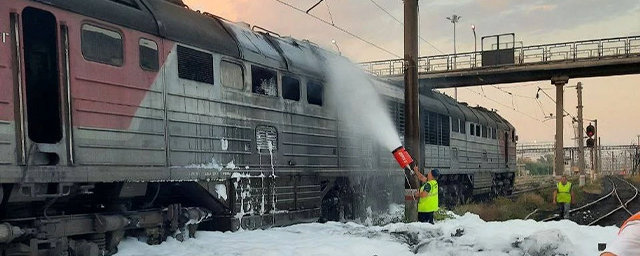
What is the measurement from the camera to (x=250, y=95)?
929cm

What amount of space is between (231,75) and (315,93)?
8.28 feet

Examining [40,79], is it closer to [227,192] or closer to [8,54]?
[8,54]

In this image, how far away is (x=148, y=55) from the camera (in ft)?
24.5

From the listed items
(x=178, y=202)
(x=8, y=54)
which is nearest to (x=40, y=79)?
(x=8, y=54)

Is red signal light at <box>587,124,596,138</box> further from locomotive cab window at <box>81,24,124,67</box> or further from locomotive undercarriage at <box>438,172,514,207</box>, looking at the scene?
locomotive cab window at <box>81,24,124,67</box>

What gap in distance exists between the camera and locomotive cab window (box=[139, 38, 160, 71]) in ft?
24.3

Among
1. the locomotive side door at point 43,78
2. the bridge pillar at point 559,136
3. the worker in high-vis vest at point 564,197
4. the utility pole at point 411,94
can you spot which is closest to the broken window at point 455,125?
the worker in high-vis vest at point 564,197

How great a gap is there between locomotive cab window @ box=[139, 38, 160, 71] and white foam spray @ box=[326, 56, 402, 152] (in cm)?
452

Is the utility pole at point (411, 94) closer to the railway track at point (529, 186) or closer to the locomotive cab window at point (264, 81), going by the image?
the locomotive cab window at point (264, 81)

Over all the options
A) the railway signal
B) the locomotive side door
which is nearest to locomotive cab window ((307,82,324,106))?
the locomotive side door

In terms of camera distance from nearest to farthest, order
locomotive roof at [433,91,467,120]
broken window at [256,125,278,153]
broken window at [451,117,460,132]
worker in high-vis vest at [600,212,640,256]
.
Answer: worker in high-vis vest at [600,212,640,256] → broken window at [256,125,278,153] → locomotive roof at [433,91,467,120] → broken window at [451,117,460,132]

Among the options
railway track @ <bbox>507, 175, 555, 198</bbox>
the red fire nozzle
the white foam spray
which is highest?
the white foam spray

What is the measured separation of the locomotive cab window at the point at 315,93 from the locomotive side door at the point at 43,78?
5.15m

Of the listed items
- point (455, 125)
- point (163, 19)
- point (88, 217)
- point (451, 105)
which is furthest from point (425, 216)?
point (451, 105)
